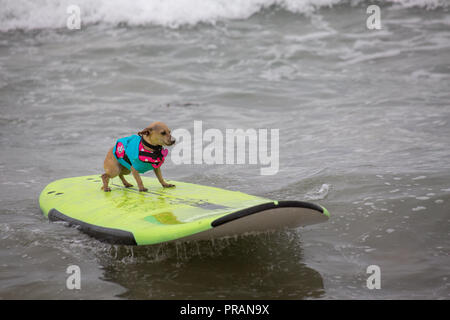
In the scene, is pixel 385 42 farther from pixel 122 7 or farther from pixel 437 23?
pixel 122 7

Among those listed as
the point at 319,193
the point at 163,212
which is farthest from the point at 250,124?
the point at 163,212

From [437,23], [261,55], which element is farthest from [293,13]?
[437,23]

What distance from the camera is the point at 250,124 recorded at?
7.75 m

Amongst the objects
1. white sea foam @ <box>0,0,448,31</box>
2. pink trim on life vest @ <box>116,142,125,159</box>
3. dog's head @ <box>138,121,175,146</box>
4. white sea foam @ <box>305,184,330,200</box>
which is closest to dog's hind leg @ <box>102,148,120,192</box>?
pink trim on life vest @ <box>116,142,125,159</box>

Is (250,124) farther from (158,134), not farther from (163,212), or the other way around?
(163,212)

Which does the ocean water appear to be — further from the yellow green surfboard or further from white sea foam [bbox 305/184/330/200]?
the yellow green surfboard

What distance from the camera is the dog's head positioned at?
3.88 meters

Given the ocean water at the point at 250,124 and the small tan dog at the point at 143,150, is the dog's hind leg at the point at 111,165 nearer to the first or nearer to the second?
the small tan dog at the point at 143,150

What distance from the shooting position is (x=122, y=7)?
43.5 ft

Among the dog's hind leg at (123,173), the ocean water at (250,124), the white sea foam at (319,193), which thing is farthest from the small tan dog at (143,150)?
the white sea foam at (319,193)

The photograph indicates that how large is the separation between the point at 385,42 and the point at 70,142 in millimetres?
7225

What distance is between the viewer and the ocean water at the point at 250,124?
3189 mm

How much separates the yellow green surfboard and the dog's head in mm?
455

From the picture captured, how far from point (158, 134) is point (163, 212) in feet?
2.12
